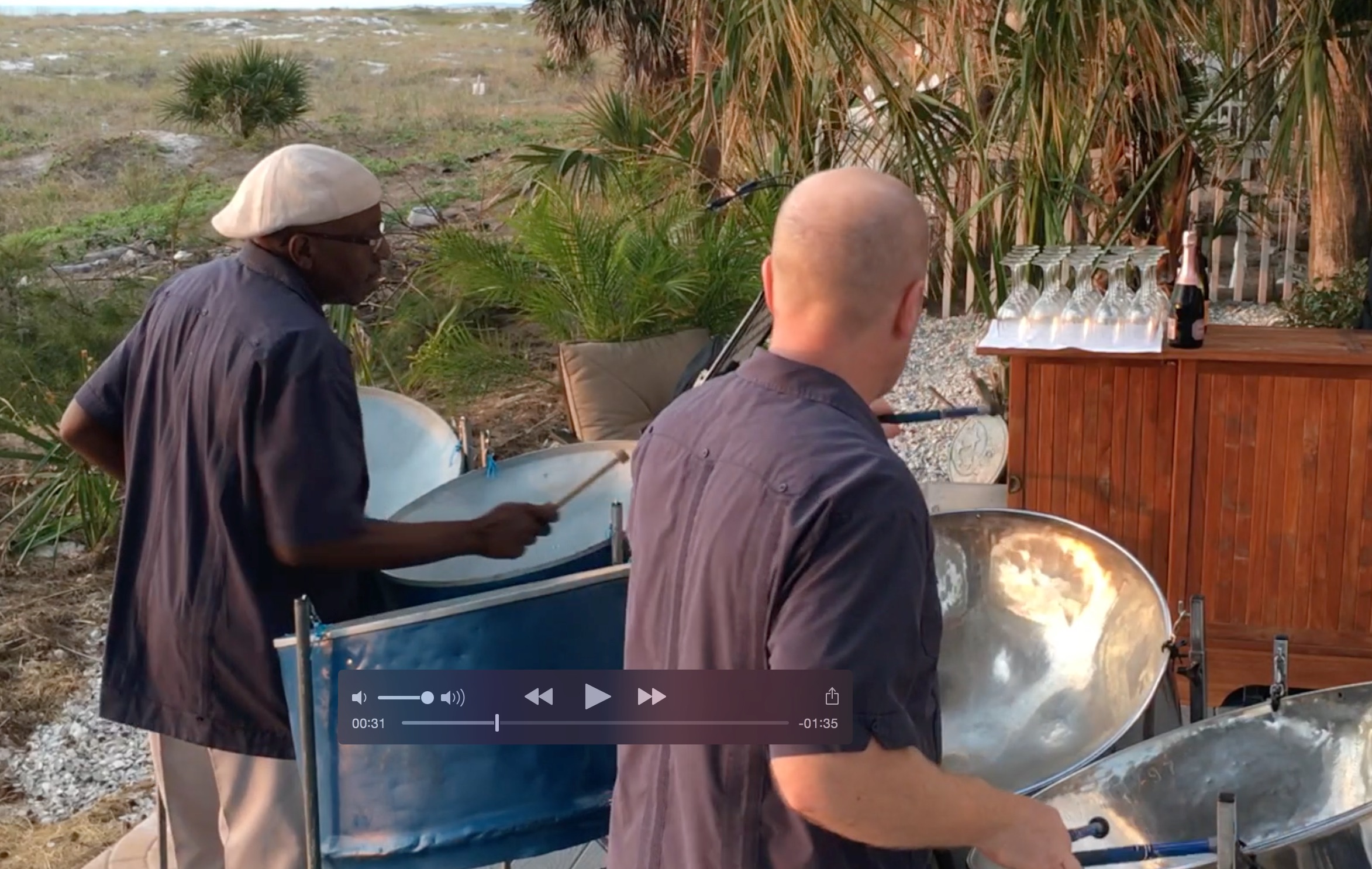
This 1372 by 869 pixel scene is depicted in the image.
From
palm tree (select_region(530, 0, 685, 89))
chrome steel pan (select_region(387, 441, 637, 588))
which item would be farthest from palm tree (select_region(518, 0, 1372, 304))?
palm tree (select_region(530, 0, 685, 89))

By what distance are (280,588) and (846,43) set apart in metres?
2.34

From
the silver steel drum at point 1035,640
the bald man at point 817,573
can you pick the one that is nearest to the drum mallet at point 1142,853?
the bald man at point 817,573

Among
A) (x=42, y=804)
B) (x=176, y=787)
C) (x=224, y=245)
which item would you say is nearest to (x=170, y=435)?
(x=176, y=787)

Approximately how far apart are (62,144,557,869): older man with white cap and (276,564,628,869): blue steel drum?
16 centimetres

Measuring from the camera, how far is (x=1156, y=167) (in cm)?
331

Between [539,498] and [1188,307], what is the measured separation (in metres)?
1.19

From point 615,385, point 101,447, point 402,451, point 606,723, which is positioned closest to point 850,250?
point 606,723

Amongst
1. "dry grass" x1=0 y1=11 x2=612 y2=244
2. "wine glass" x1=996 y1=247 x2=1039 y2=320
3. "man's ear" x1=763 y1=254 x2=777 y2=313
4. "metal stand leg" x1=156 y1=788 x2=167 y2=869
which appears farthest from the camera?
"dry grass" x1=0 y1=11 x2=612 y2=244

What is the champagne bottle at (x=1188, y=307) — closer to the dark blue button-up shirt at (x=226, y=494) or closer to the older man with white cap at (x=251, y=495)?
the older man with white cap at (x=251, y=495)

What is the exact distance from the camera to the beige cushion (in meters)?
3.95

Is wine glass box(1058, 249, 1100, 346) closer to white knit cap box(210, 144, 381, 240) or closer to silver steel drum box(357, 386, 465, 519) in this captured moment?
silver steel drum box(357, 386, 465, 519)

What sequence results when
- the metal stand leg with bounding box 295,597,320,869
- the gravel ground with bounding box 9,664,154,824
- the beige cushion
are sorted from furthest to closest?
the beige cushion
the gravel ground with bounding box 9,664,154,824
the metal stand leg with bounding box 295,597,320,869

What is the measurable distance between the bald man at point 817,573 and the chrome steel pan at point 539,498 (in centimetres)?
76

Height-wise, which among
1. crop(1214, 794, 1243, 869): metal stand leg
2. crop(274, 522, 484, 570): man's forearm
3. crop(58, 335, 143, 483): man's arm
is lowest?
crop(1214, 794, 1243, 869): metal stand leg
